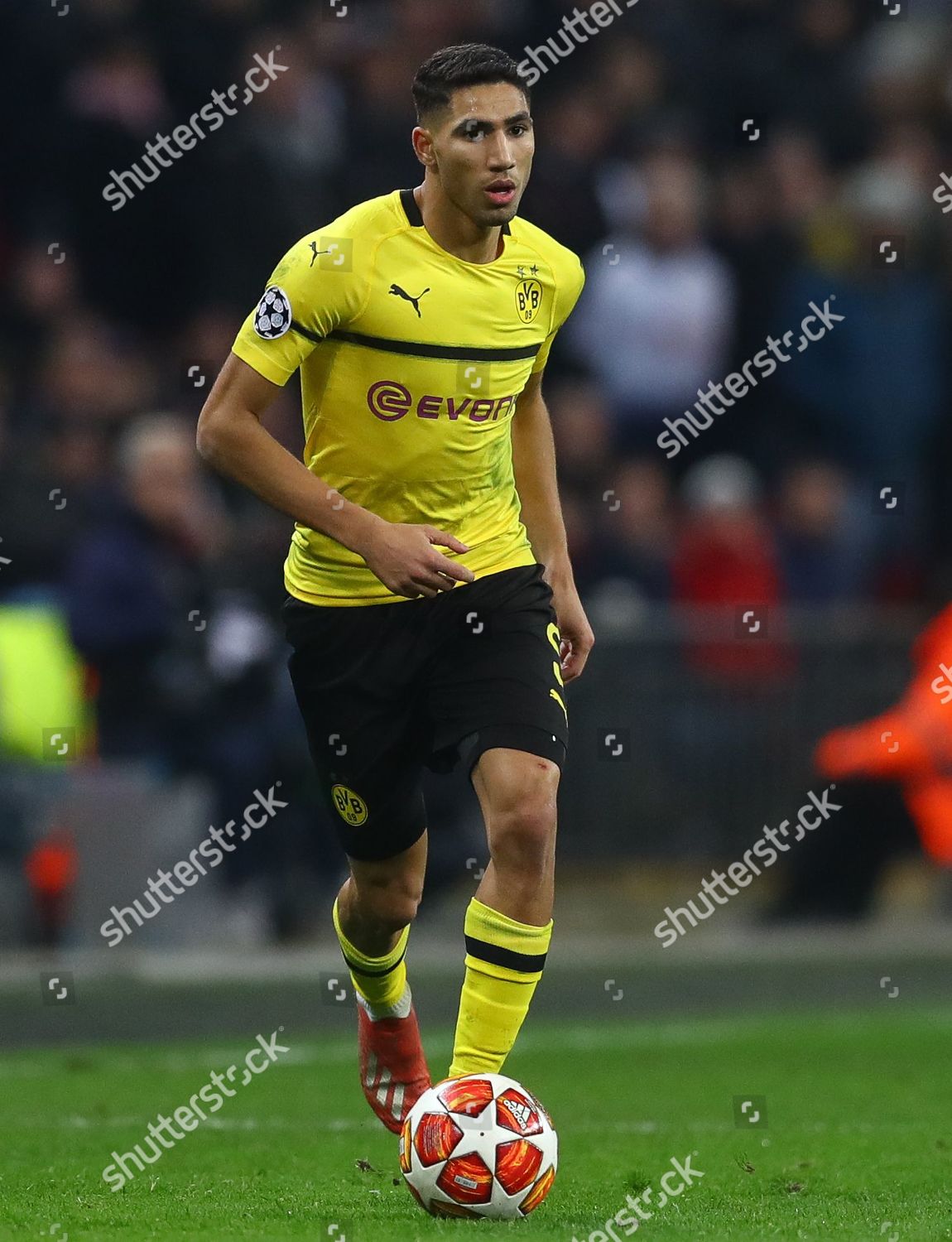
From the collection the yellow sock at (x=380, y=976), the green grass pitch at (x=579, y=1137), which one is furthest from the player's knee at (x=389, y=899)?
the green grass pitch at (x=579, y=1137)

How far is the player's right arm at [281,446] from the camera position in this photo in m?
5.49

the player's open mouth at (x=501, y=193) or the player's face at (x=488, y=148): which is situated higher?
the player's face at (x=488, y=148)

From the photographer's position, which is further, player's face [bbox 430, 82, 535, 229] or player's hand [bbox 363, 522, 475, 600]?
player's face [bbox 430, 82, 535, 229]

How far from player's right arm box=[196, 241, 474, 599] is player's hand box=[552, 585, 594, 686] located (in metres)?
0.83

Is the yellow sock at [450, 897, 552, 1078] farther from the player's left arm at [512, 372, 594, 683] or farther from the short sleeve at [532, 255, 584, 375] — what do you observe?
the short sleeve at [532, 255, 584, 375]

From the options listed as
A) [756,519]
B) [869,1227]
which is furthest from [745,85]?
[869,1227]

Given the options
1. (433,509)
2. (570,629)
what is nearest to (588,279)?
(570,629)

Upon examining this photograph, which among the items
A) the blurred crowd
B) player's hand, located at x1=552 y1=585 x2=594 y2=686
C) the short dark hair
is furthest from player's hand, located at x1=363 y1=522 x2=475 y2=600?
the blurred crowd

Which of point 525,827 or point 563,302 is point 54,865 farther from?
point 525,827

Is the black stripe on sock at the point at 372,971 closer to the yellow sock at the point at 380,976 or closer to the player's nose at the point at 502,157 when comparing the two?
the yellow sock at the point at 380,976

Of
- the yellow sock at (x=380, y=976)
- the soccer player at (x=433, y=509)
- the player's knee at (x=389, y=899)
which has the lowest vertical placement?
the yellow sock at (x=380, y=976)

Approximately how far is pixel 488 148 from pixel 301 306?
2.02ft

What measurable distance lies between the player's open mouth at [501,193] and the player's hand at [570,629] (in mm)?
1183

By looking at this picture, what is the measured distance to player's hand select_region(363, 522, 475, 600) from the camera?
539cm
